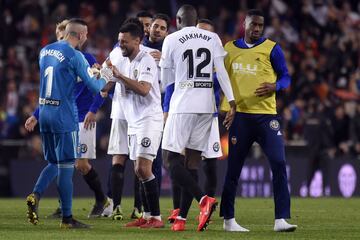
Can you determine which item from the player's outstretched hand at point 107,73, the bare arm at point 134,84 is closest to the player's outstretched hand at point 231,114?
the bare arm at point 134,84

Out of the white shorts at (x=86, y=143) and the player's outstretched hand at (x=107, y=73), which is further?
the white shorts at (x=86, y=143)

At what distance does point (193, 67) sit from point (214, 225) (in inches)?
83.6

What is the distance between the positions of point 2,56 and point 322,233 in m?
16.3

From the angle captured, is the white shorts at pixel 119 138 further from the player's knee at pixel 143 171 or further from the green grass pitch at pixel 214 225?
the player's knee at pixel 143 171

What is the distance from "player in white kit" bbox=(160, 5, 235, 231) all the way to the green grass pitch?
779 mm

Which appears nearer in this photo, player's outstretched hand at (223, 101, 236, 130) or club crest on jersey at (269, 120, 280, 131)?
player's outstretched hand at (223, 101, 236, 130)

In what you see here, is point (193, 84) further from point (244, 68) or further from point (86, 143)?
point (86, 143)

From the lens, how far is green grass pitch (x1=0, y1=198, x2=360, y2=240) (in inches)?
462

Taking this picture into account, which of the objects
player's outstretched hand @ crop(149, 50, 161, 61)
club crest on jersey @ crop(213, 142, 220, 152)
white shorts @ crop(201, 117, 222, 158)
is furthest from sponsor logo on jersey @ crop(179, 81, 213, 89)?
club crest on jersey @ crop(213, 142, 220, 152)

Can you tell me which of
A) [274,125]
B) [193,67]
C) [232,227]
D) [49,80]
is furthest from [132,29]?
[232,227]

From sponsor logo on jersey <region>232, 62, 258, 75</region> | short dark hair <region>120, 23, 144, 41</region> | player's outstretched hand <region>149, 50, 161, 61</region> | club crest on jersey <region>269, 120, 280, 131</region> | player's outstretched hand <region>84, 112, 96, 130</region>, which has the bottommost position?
club crest on jersey <region>269, 120, 280, 131</region>

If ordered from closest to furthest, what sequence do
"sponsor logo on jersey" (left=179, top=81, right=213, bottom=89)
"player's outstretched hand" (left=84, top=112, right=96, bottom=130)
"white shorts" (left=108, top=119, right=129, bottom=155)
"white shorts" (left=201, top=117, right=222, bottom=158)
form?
"sponsor logo on jersey" (left=179, top=81, right=213, bottom=89), "player's outstretched hand" (left=84, top=112, right=96, bottom=130), "white shorts" (left=108, top=119, right=129, bottom=155), "white shorts" (left=201, top=117, right=222, bottom=158)

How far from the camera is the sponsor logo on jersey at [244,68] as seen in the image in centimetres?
1255

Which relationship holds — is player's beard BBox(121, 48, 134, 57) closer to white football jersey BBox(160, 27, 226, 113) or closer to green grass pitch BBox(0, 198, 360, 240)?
white football jersey BBox(160, 27, 226, 113)
